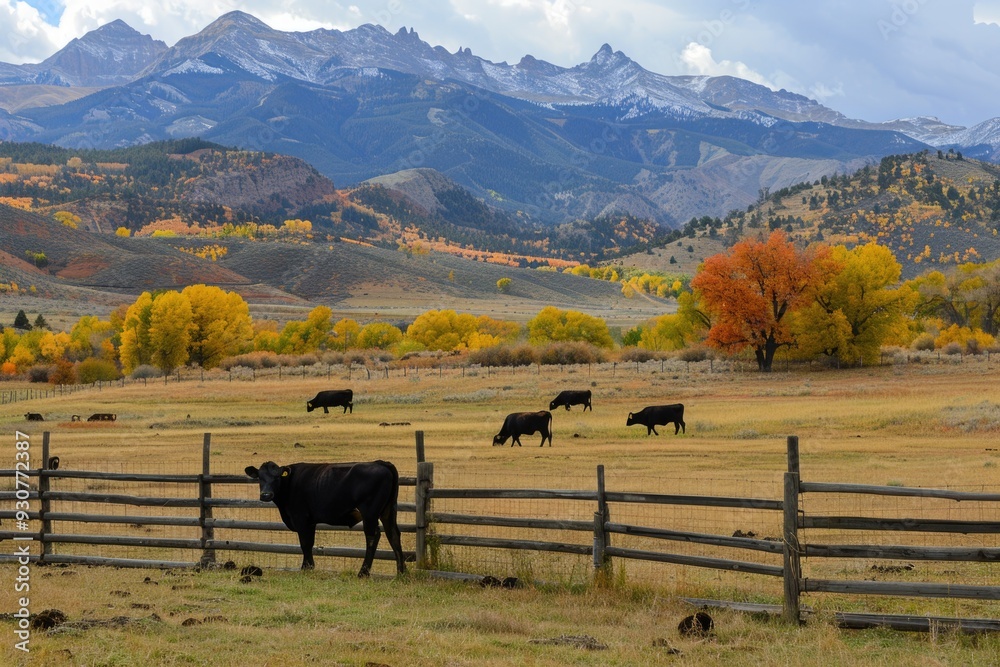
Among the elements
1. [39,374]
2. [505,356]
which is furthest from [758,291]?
[39,374]

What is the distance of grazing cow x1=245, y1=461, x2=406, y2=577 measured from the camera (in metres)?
13.8

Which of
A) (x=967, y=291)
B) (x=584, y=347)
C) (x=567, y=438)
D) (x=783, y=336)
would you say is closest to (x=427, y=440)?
(x=567, y=438)

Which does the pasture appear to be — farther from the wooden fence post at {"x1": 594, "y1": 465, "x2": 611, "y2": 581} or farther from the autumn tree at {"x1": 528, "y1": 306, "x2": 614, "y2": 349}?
the autumn tree at {"x1": 528, "y1": 306, "x2": 614, "y2": 349}

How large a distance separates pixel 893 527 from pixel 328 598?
275 inches

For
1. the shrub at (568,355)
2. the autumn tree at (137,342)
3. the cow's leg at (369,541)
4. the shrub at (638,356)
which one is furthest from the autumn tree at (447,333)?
the cow's leg at (369,541)

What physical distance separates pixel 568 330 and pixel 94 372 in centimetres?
5176

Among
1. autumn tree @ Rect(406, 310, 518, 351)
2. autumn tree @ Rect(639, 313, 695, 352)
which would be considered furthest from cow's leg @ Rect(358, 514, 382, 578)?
autumn tree @ Rect(406, 310, 518, 351)

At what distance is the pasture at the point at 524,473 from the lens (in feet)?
32.1

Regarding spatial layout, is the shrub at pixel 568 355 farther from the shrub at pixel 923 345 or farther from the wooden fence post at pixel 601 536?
the wooden fence post at pixel 601 536

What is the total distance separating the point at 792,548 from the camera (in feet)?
36.7

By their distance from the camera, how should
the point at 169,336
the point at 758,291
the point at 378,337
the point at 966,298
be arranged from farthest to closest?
the point at 378,337
the point at 966,298
the point at 169,336
the point at 758,291

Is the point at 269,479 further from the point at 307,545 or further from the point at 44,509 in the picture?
the point at 44,509

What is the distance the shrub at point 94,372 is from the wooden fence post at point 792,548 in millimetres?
91695

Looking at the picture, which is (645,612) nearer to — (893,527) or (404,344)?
(893,527)
